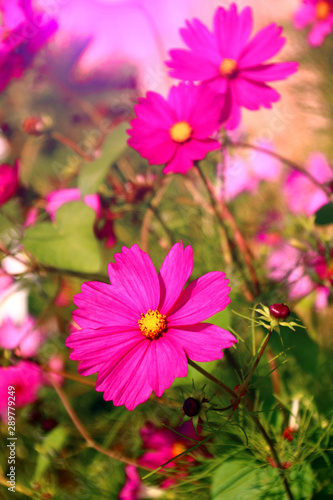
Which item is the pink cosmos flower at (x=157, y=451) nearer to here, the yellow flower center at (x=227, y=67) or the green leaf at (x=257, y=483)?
the green leaf at (x=257, y=483)

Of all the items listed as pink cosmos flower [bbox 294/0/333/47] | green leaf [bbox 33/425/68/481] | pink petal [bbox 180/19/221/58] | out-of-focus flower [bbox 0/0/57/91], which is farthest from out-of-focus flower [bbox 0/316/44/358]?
pink cosmos flower [bbox 294/0/333/47]

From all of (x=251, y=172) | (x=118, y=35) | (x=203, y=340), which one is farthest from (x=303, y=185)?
(x=118, y=35)

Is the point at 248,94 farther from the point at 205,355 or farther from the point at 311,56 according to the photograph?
the point at 311,56

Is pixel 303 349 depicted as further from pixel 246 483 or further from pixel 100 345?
pixel 100 345

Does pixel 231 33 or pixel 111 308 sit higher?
pixel 231 33

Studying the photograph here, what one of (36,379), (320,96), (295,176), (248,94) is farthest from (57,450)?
(320,96)

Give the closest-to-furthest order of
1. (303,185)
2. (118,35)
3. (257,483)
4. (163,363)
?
(163,363) < (257,483) < (303,185) < (118,35)
